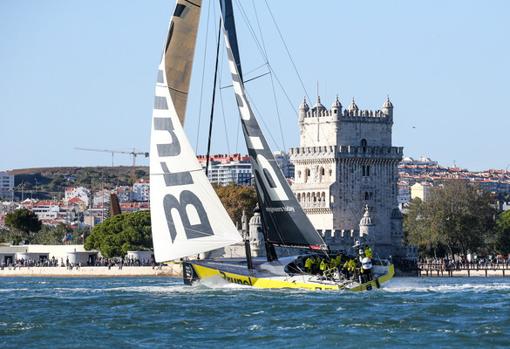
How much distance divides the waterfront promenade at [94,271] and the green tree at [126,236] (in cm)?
655

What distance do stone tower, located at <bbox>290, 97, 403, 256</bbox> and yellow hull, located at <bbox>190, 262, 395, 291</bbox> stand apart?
52.2 meters

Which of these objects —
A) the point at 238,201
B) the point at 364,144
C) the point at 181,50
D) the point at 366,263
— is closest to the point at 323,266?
the point at 366,263

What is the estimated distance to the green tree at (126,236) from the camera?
12725cm

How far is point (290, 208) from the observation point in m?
65.1

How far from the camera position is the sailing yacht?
63281mm

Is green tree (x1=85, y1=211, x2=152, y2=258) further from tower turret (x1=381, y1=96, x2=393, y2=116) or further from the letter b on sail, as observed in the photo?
the letter b on sail

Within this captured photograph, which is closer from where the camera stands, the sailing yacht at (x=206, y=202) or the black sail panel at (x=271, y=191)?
the sailing yacht at (x=206, y=202)

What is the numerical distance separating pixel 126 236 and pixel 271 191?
63.4 metres

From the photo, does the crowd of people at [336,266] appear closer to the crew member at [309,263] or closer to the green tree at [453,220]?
the crew member at [309,263]

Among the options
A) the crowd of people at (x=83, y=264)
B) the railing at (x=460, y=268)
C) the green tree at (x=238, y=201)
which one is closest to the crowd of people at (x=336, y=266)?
the railing at (x=460, y=268)

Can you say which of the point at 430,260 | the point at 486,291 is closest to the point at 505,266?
the point at 430,260

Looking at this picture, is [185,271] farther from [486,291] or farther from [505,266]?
[505,266]

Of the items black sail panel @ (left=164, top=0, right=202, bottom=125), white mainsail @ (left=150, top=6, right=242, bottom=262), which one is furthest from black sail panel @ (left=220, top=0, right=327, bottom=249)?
white mainsail @ (left=150, top=6, right=242, bottom=262)

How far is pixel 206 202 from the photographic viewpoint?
209 ft
